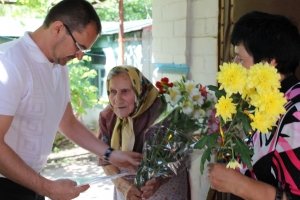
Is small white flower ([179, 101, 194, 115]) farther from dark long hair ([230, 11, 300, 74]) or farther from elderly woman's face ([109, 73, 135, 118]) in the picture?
elderly woman's face ([109, 73, 135, 118])

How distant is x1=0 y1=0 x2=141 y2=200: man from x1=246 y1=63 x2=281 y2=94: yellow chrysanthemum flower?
103 cm

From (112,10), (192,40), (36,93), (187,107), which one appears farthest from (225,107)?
(112,10)

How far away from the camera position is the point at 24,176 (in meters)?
1.78

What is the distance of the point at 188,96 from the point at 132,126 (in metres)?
0.61

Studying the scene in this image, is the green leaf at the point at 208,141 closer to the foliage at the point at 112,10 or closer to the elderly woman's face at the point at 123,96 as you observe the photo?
the elderly woman's face at the point at 123,96

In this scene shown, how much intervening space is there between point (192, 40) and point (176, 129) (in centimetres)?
121

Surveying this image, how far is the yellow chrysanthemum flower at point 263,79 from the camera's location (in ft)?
4.17

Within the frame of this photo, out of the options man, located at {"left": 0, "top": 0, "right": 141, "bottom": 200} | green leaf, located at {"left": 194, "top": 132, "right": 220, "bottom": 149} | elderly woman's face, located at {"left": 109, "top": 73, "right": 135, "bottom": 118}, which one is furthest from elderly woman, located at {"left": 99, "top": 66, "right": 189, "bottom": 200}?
green leaf, located at {"left": 194, "top": 132, "right": 220, "bottom": 149}

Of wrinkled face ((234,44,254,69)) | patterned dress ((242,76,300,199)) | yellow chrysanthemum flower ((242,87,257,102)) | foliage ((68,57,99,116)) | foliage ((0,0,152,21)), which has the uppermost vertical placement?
foliage ((0,0,152,21))

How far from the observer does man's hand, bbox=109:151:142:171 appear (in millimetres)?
2252

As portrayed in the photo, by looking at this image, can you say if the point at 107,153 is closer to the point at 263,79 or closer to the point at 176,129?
the point at 176,129

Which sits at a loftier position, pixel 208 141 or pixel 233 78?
pixel 233 78

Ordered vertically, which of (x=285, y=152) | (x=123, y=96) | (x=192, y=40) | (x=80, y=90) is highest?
(x=192, y=40)

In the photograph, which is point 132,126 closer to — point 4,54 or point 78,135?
point 78,135
